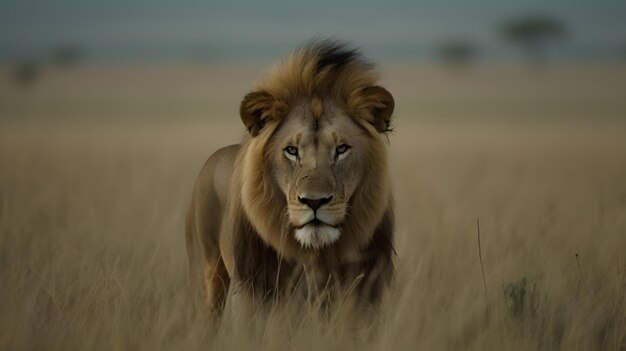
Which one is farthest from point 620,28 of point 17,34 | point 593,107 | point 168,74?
point 593,107

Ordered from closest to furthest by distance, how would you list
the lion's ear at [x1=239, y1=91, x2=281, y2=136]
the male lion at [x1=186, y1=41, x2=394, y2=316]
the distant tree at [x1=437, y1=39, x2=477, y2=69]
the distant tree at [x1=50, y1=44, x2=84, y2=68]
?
the male lion at [x1=186, y1=41, x2=394, y2=316] < the lion's ear at [x1=239, y1=91, x2=281, y2=136] < the distant tree at [x1=437, y1=39, x2=477, y2=69] < the distant tree at [x1=50, y1=44, x2=84, y2=68]

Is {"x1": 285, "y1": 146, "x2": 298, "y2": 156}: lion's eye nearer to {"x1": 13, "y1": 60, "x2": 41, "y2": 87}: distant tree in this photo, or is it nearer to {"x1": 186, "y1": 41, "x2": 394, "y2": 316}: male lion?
{"x1": 186, "y1": 41, "x2": 394, "y2": 316}: male lion

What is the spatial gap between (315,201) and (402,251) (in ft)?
10.9

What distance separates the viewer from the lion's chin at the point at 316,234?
436 centimetres

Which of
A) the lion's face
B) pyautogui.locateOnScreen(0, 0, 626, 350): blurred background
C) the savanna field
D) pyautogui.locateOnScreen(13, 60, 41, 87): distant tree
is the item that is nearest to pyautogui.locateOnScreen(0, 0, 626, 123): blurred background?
pyautogui.locateOnScreen(13, 60, 41, 87): distant tree

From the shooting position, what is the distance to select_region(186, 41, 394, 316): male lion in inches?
179

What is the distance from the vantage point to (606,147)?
21203 mm

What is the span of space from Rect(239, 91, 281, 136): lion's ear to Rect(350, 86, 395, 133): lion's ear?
0.39m

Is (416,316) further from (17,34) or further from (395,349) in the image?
(17,34)

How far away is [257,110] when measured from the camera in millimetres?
4867

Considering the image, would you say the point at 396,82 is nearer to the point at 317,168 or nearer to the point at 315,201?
the point at 317,168

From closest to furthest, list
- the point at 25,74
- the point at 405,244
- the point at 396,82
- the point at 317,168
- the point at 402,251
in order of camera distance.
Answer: the point at 317,168
the point at 402,251
the point at 405,244
the point at 25,74
the point at 396,82

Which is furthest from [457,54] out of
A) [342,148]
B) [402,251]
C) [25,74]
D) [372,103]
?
[342,148]

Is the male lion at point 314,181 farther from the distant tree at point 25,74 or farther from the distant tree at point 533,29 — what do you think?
the distant tree at point 533,29
